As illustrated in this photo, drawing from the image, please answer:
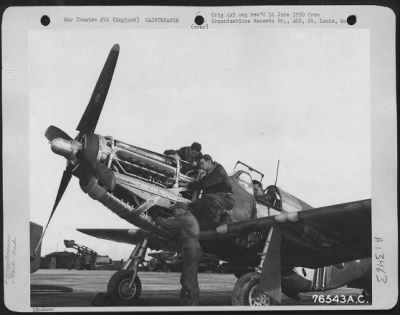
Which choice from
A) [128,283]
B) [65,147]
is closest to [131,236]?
[128,283]

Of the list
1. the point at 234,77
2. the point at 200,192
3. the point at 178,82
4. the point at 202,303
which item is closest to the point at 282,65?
the point at 234,77

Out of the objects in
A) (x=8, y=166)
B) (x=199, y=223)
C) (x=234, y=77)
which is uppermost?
(x=234, y=77)

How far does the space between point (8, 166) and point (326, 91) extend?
1.91 metres

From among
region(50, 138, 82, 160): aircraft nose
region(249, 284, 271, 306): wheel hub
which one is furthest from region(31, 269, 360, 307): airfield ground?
region(50, 138, 82, 160): aircraft nose

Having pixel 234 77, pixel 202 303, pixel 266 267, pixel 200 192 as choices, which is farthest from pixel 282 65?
pixel 202 303

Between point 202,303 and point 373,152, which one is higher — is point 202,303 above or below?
below

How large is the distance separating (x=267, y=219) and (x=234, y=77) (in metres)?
0.87

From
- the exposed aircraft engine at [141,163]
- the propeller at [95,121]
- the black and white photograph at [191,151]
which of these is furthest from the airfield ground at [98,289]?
the exposed aircraft engine at [141,163]

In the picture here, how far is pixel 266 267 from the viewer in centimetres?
436

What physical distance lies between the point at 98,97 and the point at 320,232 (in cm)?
154

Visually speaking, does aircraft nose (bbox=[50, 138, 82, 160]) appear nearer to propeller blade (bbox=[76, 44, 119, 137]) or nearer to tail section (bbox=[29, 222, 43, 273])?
propeller blade (bbox=[76, 44, 119, 137])

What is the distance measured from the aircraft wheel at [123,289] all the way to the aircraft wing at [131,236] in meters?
0.19

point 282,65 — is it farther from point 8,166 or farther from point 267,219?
point 8,166

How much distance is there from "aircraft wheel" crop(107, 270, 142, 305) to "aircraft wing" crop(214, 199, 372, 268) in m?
0.52
